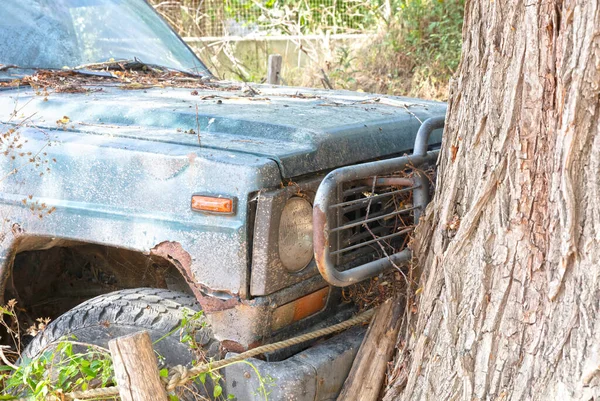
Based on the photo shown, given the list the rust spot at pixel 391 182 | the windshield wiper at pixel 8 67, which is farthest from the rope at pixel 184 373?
the windshield wiper at pixel 8 67

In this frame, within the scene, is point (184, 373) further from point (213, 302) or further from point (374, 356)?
point (374, 356)

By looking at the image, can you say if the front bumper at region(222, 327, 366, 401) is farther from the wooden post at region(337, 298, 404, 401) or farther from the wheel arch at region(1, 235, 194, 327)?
the wheel arch at region(1, 235, 194, 327)

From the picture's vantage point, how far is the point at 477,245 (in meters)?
2.25

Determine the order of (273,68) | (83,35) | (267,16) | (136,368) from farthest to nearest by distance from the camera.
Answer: (267,16)
(273,68)
(83,35)
(136,368)

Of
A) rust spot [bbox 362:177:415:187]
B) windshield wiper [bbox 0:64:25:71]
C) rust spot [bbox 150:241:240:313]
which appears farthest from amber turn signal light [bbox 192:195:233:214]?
windshield wiper [bbox 0:64:25:71]

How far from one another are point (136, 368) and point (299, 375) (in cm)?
51

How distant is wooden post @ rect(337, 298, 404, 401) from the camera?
2.59 metres

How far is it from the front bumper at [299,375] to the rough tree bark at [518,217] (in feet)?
0.85

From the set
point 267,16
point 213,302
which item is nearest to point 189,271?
point 213,302

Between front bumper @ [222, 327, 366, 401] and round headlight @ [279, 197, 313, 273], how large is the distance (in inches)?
12.0

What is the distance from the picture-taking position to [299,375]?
7.89 feet

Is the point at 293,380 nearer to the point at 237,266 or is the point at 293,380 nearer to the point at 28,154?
the point at 237,266

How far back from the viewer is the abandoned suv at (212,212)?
2.34 metres

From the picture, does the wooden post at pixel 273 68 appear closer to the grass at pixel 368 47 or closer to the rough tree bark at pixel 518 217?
the grass at pixel 368 47
